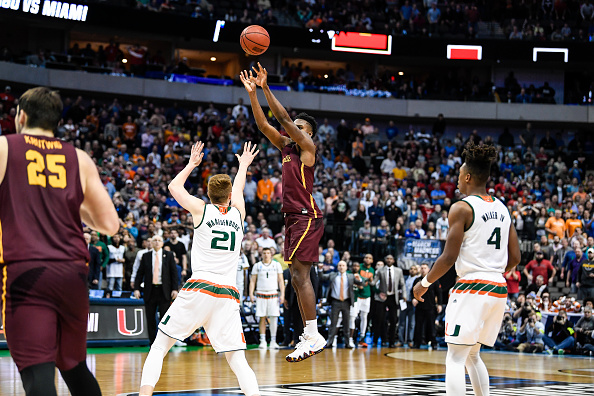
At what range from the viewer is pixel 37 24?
32.9m

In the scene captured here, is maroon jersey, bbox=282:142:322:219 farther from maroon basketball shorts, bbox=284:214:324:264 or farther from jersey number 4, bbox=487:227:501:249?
jersey number 4, bbox=487:227:501:249

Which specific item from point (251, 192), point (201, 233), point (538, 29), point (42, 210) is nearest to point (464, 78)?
point (538, 29)

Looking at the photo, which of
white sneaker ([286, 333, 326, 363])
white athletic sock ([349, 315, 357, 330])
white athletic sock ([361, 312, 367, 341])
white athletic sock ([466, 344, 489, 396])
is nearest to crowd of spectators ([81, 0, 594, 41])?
white athletic sock ([361, 312, 367, 341])

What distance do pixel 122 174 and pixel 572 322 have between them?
13163 millimetres

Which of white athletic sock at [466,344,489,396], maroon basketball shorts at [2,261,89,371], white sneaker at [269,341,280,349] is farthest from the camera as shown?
white sneaker at [269,341,280,349]

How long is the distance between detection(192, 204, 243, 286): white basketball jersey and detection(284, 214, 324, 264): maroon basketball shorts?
3.67 feet

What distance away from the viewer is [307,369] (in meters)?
13.3

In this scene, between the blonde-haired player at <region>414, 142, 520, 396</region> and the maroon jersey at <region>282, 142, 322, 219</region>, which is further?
the maroon jersey at <region>282, 142, 322, 219</region>

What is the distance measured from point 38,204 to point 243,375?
120 inches

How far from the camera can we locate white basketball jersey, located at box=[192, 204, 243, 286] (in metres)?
7.38

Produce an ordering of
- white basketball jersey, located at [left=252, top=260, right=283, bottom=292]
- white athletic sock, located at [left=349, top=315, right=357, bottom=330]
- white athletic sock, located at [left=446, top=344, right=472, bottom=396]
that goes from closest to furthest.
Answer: white athletic sock, located at [left=446, top=344, right=472, bottom=396], white basketball jersey, located at [left=252, top=260, right=283, bottom=292], white athletic sock, located at [left=349, top=315, right=357, bottom=330]

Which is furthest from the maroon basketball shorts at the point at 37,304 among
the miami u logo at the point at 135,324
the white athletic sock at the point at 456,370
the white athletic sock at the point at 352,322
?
the white athletic sock at the point at 352,322

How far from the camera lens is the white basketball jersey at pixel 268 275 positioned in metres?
18.2

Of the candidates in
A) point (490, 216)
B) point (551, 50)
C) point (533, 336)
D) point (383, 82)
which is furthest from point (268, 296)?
point (551, 50)
